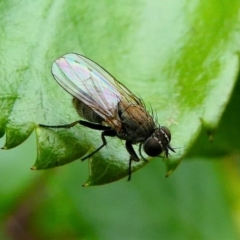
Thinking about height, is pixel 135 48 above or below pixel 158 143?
above

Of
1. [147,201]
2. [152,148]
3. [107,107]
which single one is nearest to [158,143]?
[152,148]

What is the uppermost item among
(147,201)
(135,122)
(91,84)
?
(91,84)

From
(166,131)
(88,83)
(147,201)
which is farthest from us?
(147,201)

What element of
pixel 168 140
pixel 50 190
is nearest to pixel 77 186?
pixel 50 190

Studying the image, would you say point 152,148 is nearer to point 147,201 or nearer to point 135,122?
point 135,122

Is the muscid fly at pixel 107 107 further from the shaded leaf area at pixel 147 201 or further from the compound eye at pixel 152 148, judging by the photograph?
the shaded leaf area at pixel 147 201

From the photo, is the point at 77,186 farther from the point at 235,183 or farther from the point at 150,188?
the point at 235,183

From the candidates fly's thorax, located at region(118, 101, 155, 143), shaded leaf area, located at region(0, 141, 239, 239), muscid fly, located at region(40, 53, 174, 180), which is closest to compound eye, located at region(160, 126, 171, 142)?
muscid fly, located at region(40, 53, 174, 180)

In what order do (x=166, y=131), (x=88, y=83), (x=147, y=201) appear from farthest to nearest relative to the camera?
(x=147, y=201), (x=88, y=83), (x=166, y=131)
